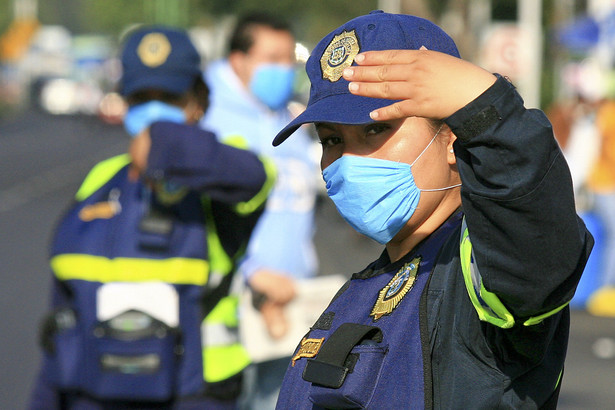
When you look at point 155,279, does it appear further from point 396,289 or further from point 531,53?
point 531,53

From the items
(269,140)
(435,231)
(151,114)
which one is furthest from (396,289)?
(269,140)

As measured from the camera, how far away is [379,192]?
2.02 meters

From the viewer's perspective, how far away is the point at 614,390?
7.57 metres

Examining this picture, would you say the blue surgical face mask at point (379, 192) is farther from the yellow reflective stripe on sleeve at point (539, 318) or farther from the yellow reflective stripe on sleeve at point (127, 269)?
the yellow reflective stripe on sleeve at point (127, 269)

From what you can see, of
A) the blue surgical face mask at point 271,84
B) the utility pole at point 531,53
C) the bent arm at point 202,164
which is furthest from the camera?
the utility pole at point 531,53

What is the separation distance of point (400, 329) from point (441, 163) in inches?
14.0

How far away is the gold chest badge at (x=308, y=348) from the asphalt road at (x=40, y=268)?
12.6 feet

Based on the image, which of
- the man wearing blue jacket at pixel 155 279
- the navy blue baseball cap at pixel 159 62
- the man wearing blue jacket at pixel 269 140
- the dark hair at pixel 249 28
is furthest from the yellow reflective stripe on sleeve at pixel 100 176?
the dark hair at pixel 249 28

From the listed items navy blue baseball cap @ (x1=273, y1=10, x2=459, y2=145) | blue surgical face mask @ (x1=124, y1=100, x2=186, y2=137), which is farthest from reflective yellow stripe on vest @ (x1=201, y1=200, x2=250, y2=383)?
navy blue baseball cap @ (x1=273, y1=10, x2=459, y2=145)

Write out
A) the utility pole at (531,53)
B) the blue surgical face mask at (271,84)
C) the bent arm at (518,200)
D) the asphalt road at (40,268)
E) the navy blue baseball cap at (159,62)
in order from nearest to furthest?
the bent arm at (518,200) < the navy blue baseball cap at (159,62) < the blue surgical face mask at (271,84) < the asphalt road at (40,268) < the utility pole at (531,53)

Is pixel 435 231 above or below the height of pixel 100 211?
above

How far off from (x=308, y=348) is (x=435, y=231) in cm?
33

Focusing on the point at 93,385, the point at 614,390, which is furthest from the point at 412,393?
the point at 614,390

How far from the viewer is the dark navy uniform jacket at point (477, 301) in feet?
5.20
